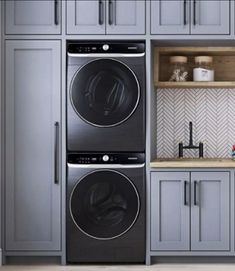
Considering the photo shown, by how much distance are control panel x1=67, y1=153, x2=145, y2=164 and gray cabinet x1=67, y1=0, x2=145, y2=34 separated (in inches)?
A: 37.4

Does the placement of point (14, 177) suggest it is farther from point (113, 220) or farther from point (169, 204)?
point (169, 204)

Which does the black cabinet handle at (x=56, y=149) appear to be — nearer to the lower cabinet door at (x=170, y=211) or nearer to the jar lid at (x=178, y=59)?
the lower cabinet door at (x=170, y=211)

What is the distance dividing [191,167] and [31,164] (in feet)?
4.10

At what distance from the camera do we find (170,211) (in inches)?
160

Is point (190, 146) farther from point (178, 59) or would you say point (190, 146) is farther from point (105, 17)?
point (105, 17)

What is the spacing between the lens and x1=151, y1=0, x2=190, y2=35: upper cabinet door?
405cm

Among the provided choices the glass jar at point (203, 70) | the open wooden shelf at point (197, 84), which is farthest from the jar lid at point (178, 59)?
the open wooden shelf at point (197, 84)

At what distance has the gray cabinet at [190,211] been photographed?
13.3ft

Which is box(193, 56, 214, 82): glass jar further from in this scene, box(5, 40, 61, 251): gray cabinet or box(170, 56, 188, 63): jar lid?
box(5, 40, 61, 251): gray cabinet

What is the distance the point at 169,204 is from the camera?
4066 millimetres

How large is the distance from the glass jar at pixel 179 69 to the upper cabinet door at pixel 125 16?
50cm

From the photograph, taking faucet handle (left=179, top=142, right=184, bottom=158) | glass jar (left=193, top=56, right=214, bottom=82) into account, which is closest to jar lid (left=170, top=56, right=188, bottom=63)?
glass jar (left=193, top=56, right=214, bottom=82)

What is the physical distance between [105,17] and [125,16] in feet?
0.51

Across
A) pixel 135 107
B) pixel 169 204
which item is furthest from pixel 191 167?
pixel 135 107
